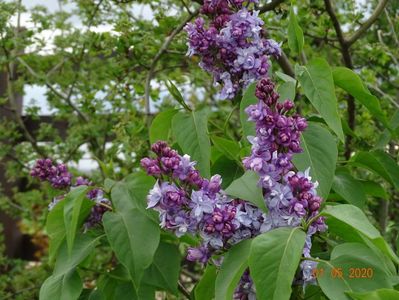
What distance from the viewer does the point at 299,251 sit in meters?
0.77

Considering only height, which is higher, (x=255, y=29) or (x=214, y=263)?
(x=255, y=29)

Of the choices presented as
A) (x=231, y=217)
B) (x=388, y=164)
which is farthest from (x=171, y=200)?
(x=388, y=164)

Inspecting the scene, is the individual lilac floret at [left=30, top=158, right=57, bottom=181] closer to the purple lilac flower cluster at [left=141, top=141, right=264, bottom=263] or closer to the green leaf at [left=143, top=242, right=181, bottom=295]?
the green leaf at [left=143, top=242, right=181, bottom=295]

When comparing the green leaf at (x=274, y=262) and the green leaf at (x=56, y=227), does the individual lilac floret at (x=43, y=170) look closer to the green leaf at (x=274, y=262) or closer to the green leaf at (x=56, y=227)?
the green leaf at (x=56, y=227)

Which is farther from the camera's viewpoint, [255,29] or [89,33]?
[89,33]

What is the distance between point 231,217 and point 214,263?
0.15m

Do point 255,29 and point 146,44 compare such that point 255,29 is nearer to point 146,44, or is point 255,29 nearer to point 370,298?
point 370,298

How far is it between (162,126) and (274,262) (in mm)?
540

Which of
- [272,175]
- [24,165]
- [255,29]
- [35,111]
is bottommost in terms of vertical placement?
[24,165]

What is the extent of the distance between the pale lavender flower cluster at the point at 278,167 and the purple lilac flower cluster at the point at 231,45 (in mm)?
253

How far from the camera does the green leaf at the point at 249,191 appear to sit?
84 cm

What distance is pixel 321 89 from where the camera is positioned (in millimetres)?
1058

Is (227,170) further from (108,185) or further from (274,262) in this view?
(274,262)

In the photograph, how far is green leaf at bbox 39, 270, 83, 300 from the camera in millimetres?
1109
